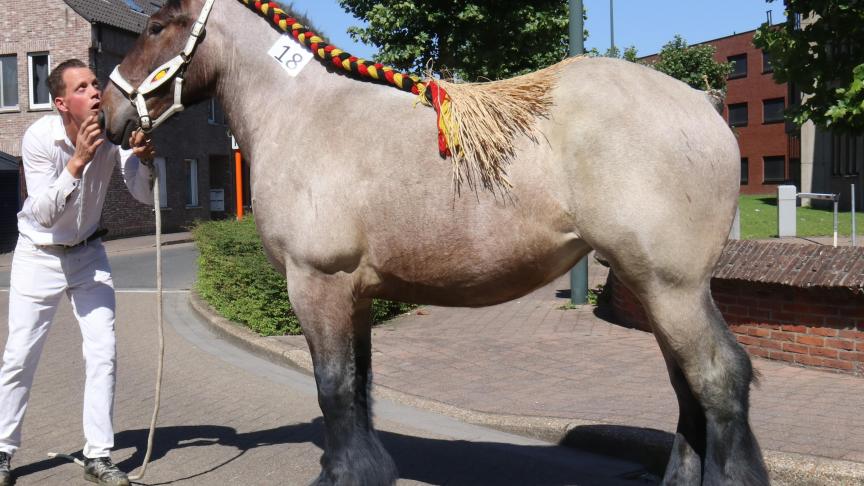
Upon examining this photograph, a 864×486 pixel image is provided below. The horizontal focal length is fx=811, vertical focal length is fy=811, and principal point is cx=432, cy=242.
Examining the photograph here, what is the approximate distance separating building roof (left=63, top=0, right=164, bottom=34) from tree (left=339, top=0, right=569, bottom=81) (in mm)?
10569

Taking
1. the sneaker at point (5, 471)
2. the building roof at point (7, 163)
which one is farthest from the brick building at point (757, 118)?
the sneaker at point (5, 471)

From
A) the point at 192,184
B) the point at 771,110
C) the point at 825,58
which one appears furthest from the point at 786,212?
the point at 771,110

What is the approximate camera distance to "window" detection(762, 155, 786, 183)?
150 ft

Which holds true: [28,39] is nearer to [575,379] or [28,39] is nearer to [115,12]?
[115,12]

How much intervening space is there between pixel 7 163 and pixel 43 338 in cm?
2288

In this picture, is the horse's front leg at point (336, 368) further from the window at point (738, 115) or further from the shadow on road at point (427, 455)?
the window at point (738, 115)

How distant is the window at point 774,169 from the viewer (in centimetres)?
4581

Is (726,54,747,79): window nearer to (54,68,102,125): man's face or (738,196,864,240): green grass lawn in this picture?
(738,196,864,240): green grass lawn

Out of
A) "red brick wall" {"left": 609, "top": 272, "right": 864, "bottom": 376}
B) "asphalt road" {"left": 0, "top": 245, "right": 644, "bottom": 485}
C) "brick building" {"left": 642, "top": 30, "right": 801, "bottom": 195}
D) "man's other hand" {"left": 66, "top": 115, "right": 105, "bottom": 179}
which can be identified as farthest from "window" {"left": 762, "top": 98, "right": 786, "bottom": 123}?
"man's other hand" {"left": 66, "top": 115, "right": 105, "bottom": 179}

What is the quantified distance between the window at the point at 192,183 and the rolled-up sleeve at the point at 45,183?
2810 centimetres

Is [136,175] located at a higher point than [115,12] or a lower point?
lower

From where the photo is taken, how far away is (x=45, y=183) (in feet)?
14.4

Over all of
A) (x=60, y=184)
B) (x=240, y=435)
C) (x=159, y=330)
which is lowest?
(x=240, y=435)

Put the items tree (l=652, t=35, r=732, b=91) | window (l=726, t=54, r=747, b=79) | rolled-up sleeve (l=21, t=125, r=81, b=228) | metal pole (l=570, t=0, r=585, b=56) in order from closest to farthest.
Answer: rolled-up sleeve (l=21, t=125, r=81, b=228)
metal pole (l=570, t=0, r=585, b=56)
tree (l=652, t=35, r=732, b=91)
window (l=726, t=54, r=747, b=79)
